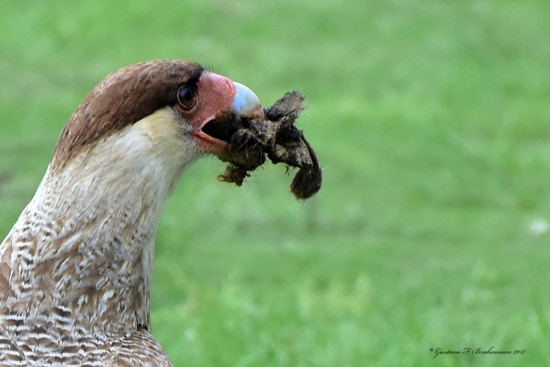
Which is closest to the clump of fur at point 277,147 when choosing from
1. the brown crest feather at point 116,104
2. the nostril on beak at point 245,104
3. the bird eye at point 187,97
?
the nostril on beak at point 245,104

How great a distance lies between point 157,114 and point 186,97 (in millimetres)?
141

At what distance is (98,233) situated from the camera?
346cm

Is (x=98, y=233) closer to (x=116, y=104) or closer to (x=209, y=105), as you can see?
(x=116, y=104)

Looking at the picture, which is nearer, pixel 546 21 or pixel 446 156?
pixel 446 156

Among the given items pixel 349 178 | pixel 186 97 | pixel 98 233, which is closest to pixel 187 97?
pixel 186 97

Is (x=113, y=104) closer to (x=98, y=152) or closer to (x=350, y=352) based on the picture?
(x=98, y=152)

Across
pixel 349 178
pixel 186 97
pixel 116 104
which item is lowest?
pixel 116 104

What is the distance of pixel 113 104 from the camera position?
347 centimetres

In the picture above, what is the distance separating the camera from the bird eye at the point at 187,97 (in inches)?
144

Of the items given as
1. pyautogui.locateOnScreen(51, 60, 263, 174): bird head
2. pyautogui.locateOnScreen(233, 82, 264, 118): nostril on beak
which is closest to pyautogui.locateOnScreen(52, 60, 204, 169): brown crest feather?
pyautogui.locateOnScreen(51, 60, 263, 174): bird head

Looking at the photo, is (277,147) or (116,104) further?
(277,147)

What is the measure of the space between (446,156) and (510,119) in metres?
1.01

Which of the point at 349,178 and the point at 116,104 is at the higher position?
the point at 349,178

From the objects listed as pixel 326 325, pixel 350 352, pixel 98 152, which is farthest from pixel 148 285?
pixel 326 325
